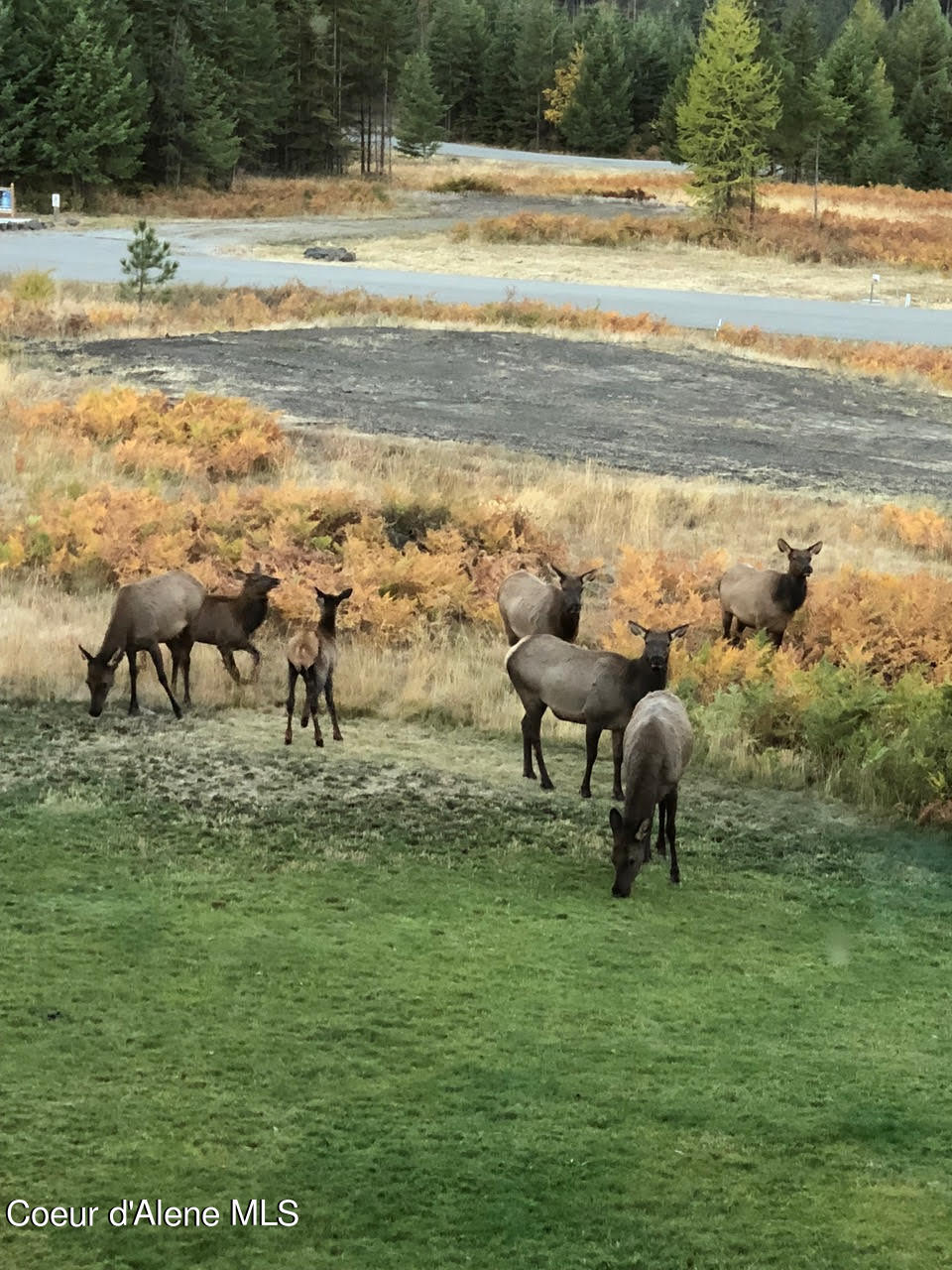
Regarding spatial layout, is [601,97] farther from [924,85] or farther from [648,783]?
[648,783]

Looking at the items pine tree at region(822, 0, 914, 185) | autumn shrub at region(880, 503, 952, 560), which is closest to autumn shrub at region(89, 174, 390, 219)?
pine tree at region(822, 0, 914, 185)

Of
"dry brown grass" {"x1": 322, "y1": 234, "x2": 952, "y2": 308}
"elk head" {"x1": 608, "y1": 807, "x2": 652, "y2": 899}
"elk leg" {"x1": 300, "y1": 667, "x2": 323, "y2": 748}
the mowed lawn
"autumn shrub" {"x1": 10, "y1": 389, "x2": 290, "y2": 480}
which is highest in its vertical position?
"dry brown grass" {"x1": 322, "y1": 234, "x2": 952, "y2": 308}

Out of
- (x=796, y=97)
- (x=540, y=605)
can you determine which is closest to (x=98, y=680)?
(x=540, y=605)

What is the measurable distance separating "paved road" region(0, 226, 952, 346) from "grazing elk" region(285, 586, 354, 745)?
28176 millimetres

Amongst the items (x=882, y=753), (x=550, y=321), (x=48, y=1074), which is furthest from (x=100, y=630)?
(x=550, y=321)

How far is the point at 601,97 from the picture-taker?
324 feet

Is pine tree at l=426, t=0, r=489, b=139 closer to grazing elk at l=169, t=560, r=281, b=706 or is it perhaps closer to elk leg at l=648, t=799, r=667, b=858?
grazing elk at l=169, t=560, r=281, b=706

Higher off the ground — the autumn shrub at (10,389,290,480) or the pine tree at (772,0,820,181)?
the pine tree at (772,0,820,181)

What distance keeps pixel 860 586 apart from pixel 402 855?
7.17 m

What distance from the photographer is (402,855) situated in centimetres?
830

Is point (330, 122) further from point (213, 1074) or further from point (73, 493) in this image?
point (213, 1074)

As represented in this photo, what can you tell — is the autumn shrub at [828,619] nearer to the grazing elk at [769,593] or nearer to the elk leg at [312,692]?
the grazing elk at [769,593]

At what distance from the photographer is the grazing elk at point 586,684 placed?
917 cm

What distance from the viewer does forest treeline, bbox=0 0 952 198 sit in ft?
Answer: 195
